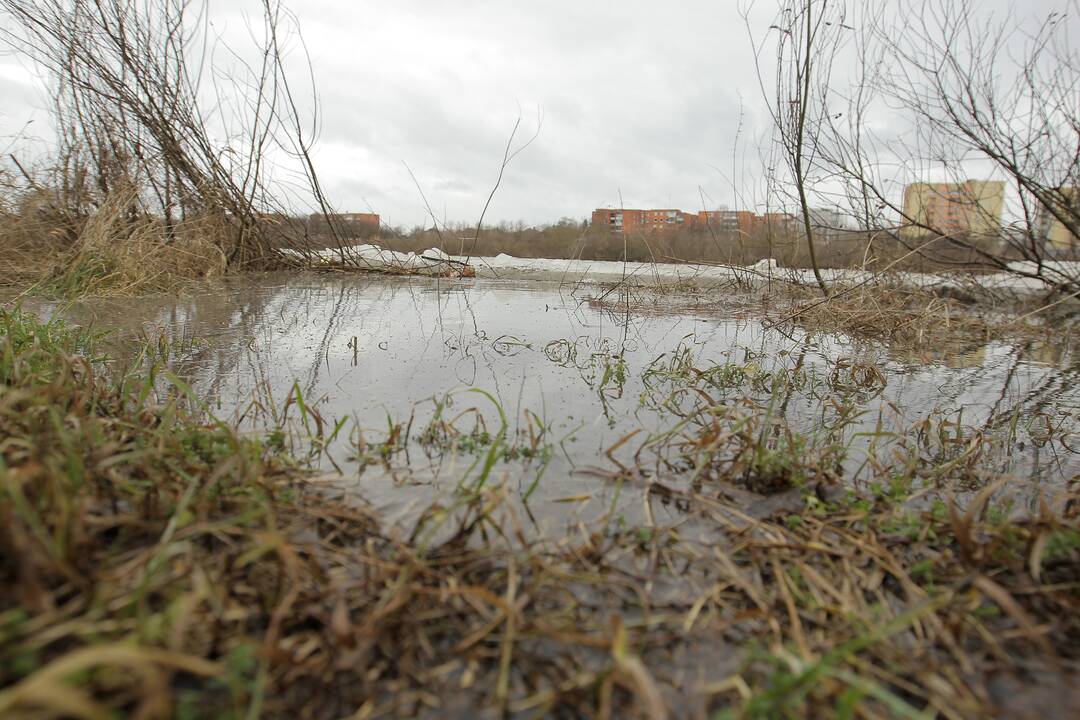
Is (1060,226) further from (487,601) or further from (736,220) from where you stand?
(487,601)

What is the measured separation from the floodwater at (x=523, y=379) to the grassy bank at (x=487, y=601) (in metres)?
0.19

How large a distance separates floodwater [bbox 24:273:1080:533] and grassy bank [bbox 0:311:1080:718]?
19cm

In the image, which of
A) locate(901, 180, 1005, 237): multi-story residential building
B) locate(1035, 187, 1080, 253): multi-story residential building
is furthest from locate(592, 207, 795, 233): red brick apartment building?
locate(1035, 187, 1080, 253): multi-story residential building

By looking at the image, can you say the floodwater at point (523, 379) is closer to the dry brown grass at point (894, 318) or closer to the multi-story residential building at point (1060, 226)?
the dry brown grass at point (894, 318)

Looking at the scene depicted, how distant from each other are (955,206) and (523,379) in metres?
5.35

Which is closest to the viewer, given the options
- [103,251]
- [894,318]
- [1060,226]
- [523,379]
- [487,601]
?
[487,601]

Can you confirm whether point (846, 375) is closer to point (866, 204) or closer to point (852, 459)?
point (852, 459)

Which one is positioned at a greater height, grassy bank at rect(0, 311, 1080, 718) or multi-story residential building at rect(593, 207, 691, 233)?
multi-story residential building at rect(593, 207, 691, 233)

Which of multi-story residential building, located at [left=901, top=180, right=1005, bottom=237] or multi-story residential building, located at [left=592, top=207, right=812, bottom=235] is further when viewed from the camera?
multi-story residential building, located at [left=592, top=207, right=812, bottom=235]

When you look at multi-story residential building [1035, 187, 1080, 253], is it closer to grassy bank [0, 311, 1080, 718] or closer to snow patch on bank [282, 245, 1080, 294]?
snow patch on bank [282, 245, 1080, 294]

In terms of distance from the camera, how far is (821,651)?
87 centimetres

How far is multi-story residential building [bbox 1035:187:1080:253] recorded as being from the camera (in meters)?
4.86

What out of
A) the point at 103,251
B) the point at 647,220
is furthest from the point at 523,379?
the point at 647,220

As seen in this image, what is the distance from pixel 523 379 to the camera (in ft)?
7.66
